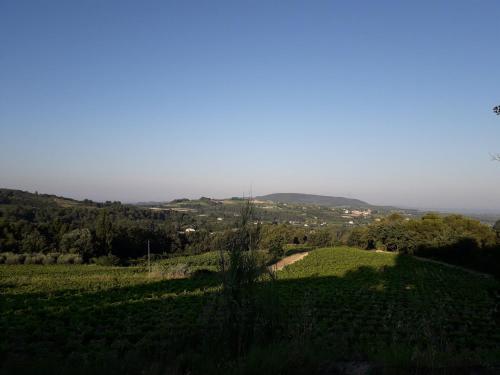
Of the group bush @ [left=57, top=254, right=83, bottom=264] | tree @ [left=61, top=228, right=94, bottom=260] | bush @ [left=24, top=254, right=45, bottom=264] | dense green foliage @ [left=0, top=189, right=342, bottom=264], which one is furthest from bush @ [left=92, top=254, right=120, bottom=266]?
bush @ [left=24, top=254, right=45, bottom=264]

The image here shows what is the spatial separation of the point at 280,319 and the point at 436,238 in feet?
171

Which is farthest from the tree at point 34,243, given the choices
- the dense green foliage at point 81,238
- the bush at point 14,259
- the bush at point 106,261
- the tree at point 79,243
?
the bush at point 14,259

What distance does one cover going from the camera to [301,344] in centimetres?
416

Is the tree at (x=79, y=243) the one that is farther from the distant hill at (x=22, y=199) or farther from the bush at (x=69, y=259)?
the distant hill at (x=22, y=199)

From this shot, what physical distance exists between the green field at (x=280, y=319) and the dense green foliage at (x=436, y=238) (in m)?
12.8

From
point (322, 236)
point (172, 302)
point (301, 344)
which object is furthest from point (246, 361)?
point (322, 236)

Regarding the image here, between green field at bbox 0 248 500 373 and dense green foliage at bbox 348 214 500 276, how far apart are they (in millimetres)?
12793

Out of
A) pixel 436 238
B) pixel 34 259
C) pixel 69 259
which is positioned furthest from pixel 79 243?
pixel 436 238

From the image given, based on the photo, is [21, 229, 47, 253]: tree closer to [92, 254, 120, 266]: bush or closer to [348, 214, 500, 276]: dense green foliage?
[92, 254, 120, 266]: bush

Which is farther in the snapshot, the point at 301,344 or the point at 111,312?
A: the point at 111,312

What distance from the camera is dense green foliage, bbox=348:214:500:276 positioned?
45031 mm

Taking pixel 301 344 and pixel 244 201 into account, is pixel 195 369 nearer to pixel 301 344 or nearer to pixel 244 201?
pixel 301 344

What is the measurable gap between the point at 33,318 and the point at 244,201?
39.2 feet

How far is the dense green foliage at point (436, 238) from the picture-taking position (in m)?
45.0
